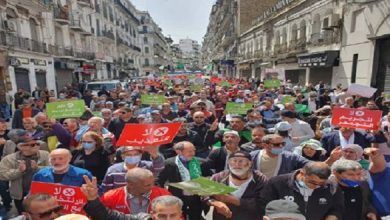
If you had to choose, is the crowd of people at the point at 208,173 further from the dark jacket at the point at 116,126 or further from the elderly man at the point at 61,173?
the dark jacket at the point at 116,126

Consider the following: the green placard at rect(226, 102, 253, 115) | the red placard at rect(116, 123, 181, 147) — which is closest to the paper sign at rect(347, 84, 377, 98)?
the green placard at rect(226, 102, 253, 115)

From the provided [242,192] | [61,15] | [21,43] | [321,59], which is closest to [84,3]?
[61,15]

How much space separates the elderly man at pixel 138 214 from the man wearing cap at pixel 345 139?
9.93 ft

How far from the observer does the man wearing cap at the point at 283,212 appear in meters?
2.22

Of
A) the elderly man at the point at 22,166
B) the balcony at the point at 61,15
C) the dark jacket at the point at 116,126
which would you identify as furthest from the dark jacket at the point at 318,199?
the balcony at the point at 61,15

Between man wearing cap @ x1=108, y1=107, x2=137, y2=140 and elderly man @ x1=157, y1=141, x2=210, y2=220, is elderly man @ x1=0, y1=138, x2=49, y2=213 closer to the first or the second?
elderly man @ x1=157, y1=141, x2=210, y2=220

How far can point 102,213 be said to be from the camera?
2629mm

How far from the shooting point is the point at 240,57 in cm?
4622

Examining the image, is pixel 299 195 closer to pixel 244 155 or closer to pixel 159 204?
pixel 244 155

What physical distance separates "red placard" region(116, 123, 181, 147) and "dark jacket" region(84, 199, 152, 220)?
1420mm

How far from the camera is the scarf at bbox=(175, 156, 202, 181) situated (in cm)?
377

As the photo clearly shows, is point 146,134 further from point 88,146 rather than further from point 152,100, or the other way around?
point 152,100

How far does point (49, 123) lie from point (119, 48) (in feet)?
160

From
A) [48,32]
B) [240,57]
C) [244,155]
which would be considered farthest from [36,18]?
[240,57]
